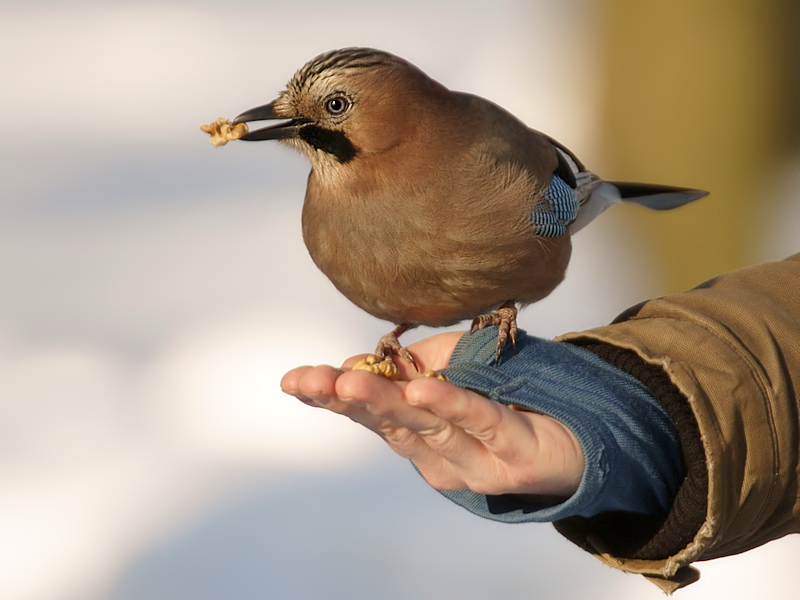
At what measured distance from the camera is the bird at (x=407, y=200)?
2322 millimetres

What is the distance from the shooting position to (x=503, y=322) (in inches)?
92.5

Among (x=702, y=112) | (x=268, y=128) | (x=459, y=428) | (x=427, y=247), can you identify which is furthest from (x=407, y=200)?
(x=702, y=112)

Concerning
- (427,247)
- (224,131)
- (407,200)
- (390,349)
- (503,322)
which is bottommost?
(390,349)

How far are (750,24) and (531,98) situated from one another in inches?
55.2

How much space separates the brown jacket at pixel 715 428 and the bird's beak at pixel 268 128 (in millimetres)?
896

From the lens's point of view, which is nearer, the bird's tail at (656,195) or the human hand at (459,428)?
the human hand at (459,428)

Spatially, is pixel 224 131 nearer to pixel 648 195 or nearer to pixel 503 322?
pixel 503 322

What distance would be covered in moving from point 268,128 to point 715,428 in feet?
4.20

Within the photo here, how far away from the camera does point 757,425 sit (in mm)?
2000

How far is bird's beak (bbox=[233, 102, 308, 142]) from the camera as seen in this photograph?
238 cm

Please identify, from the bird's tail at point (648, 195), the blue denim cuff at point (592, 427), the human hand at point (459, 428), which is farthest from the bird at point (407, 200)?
the bird's tail at point (648, 195)

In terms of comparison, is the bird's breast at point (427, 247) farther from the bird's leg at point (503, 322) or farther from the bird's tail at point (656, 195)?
the bird's tail at point (656, 195)

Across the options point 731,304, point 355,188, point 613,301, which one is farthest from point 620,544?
point 613,301

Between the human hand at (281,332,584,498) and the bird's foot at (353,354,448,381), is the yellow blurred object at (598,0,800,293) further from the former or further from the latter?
the human hand at (281,332,584,498)
